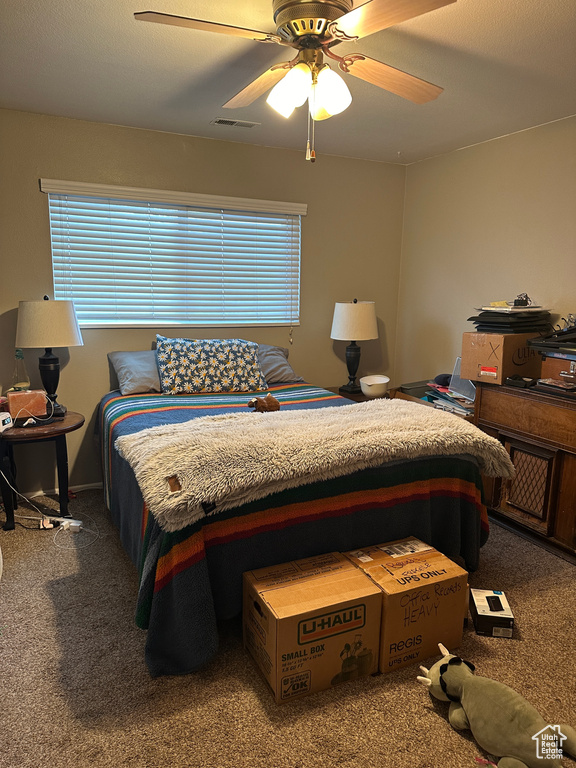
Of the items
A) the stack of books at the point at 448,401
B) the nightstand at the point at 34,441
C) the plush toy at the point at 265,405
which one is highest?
the plush toy at the point at 265,405

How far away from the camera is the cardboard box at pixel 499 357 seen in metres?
3.07

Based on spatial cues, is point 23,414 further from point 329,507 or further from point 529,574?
point 529,574

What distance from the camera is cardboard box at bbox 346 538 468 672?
1.87 metres

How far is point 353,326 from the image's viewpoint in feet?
13.2

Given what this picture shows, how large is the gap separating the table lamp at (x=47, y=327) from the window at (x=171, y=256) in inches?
13.6

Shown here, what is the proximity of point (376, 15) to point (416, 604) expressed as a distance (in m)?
1.94

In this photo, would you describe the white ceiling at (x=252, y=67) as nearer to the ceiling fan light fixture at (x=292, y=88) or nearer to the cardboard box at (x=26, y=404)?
the ceiling fan light fixture at (x=292, y=88)

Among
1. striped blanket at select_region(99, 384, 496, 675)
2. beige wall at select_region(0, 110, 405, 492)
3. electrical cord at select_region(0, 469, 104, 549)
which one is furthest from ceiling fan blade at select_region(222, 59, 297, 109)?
electrical cord at select_region(0, 469, 104, 549)

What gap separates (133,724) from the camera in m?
1.67

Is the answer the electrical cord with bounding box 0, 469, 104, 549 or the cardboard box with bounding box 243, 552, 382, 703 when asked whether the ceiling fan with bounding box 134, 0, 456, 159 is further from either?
the electrical cord with bounding box 0, 469, 104, 549

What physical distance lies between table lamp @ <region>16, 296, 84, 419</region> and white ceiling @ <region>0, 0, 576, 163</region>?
112cm

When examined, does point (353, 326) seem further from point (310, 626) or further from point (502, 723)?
point (502, 723)

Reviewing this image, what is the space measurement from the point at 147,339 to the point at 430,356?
87.1 inches

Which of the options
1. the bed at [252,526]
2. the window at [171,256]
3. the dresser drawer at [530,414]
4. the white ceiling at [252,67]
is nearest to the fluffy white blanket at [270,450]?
the bed at [252,526]
